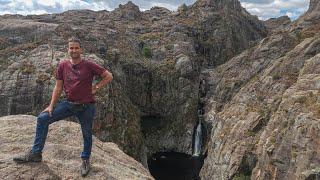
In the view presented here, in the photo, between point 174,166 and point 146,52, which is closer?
point 174,166

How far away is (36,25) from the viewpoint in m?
174

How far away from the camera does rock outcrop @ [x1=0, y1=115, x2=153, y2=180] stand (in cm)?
1697

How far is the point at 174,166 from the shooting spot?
416 ft

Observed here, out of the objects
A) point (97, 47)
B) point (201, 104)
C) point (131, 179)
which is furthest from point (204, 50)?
point (131, 179)

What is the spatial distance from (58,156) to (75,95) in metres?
3.16

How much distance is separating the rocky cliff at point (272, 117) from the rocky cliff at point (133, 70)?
20463mm

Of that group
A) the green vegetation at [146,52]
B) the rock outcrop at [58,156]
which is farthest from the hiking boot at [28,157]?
the green vegetation at [146,52]

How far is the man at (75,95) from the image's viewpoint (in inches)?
649

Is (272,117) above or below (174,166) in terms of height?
above

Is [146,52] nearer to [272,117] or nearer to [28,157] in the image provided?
[272,117]

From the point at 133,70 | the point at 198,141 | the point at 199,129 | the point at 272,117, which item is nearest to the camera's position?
the point at 272,117

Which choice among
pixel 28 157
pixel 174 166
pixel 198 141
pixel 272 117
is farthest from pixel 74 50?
pixel 198 141

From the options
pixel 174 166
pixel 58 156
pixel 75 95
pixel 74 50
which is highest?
pixel 74 50

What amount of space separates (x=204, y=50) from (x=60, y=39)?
90939 millimetres
